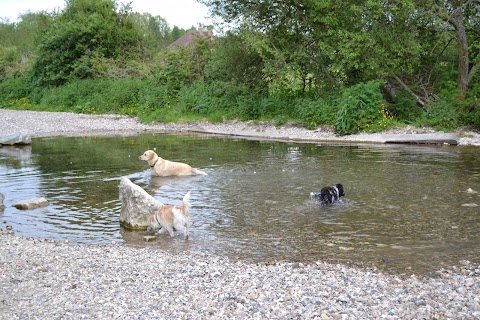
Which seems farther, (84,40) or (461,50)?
(84,40)

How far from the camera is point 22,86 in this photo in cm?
4866

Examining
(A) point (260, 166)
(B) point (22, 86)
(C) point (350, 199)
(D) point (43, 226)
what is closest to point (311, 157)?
(A) point (260, 166)

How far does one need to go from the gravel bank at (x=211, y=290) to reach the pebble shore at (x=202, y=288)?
11 mm

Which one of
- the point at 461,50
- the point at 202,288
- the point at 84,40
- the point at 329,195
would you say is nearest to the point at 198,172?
the point at 329,195

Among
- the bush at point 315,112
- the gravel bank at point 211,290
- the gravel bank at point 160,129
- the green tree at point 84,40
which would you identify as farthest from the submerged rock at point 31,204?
the green tree at point 84,40

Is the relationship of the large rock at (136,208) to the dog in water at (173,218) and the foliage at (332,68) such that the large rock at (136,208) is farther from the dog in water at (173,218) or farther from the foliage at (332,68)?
the foliage at (332,68)

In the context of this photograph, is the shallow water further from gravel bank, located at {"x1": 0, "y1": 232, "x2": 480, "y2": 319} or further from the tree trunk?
the tree trunk

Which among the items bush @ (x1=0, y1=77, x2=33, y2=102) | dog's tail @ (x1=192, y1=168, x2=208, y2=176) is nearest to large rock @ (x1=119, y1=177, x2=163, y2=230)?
dog's tail @ (x1=192, y1=168, x2=208, y2=176)

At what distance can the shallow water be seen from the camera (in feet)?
29.5

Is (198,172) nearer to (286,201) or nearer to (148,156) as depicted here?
(148,156)

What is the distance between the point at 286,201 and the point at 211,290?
5.68 m

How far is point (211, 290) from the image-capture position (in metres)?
6.79

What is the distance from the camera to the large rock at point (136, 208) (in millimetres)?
10477

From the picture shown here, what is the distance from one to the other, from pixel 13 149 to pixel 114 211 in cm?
1340
